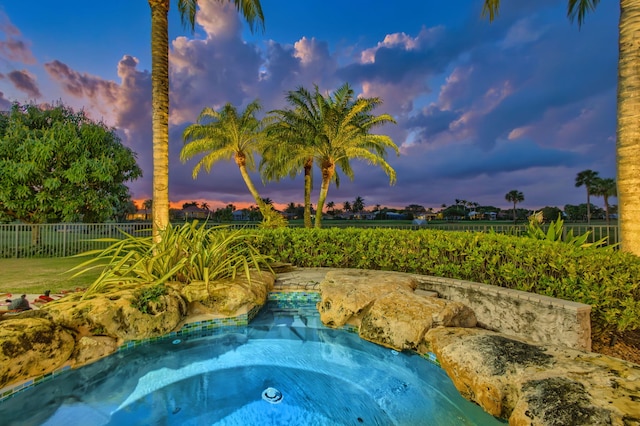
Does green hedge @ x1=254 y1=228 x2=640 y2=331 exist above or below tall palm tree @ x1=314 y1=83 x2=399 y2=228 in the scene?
below

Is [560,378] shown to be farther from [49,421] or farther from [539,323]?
[49,421]

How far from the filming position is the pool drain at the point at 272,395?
3150 mm

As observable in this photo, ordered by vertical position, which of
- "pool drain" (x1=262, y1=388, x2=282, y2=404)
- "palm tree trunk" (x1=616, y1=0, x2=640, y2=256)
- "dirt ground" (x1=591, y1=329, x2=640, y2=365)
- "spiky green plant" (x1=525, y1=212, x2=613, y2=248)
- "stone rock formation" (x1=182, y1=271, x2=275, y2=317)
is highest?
"palm tree trunk" (x1=616, y1=0, x2=640, y2=256)

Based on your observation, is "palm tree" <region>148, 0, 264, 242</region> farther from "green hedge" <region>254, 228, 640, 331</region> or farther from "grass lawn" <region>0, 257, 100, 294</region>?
"green hedge" <region>254, 228, 640, 331</region>

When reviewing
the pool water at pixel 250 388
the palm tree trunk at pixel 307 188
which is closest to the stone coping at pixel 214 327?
the pool water at pixel 250 388

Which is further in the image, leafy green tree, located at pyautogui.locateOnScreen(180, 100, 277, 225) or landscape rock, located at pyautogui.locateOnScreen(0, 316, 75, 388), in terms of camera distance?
leafy green tree, located at pyautogui.locateOnScreen(180, 100, 277, 225)

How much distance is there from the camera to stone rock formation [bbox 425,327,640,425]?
86.5 inches

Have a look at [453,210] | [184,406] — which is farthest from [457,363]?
[453,210]

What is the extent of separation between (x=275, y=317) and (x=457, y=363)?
3.16 m

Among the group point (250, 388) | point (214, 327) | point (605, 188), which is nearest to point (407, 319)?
point (250, 388)

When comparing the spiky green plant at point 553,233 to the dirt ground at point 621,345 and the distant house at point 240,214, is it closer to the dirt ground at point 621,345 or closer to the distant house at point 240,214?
the dirt ground at point 621,345

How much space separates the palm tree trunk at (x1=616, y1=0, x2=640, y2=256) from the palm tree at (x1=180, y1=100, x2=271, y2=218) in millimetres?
17011

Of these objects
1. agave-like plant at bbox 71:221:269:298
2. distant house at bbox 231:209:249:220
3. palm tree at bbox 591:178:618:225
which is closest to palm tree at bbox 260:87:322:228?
agave-like plant at bbox 71:221:269:298

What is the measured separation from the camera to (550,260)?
14.5 ft
